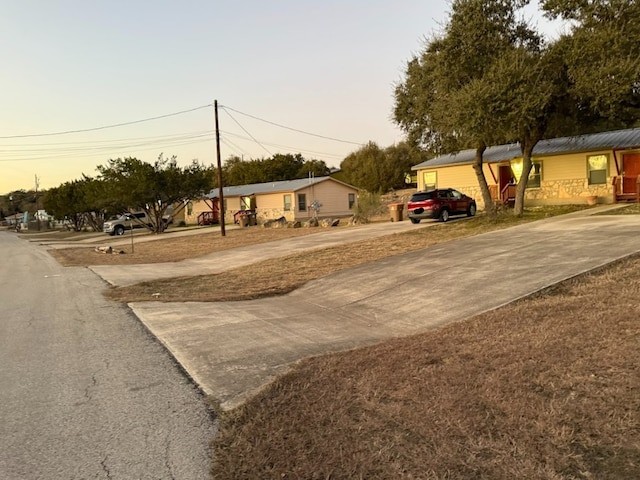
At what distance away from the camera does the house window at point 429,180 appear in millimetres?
34250

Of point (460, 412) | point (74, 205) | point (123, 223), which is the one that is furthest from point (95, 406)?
point (74, 205)

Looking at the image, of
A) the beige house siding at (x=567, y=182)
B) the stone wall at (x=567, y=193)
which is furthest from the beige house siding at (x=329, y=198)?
the stone wall at (x=567, y=193)

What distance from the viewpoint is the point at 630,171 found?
85.1ft

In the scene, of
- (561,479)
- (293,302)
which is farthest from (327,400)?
(293,302)

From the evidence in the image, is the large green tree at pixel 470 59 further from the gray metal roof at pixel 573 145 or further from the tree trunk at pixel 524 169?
the gray metal roof at pixel 573 145

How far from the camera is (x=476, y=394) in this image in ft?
14.3

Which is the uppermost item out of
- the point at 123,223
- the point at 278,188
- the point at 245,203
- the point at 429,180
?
the point at 278,188

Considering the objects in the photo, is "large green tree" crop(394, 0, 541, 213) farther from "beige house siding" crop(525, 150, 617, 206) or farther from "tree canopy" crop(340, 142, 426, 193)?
"tree canopy" crop(340, 142, 426, 193)

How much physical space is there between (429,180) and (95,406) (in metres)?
31.5

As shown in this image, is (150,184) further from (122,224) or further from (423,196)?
(423,196)

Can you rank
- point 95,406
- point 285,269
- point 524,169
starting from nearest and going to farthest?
point 95,406 < point 285,269 < point 524,169

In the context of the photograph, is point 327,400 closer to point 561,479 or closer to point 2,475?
point 561,479

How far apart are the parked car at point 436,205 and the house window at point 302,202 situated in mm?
19489

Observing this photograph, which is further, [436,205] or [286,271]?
[436,205]
